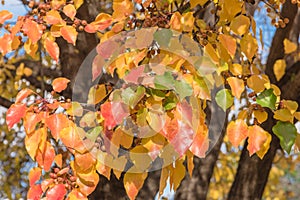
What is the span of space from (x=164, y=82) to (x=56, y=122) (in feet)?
0.90

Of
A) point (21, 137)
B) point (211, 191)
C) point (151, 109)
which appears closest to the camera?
point (151, 109)

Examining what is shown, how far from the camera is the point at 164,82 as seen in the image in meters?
1.24

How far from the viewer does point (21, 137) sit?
11.5 feet

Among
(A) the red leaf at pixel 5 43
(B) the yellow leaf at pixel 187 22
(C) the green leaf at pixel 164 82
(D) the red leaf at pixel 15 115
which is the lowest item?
(D) the red leaf at pixel 15 115

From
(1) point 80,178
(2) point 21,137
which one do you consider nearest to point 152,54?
(1) point 80,178

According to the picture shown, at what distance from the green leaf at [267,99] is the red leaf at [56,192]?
520 mm

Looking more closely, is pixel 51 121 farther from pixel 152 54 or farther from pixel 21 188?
pixel 21 188

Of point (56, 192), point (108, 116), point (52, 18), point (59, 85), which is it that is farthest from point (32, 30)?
point (56, 192)

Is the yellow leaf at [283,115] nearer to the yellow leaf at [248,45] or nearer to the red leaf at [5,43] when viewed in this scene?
the yellow leaf at [248,45]

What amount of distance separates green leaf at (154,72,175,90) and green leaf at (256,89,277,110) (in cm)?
24

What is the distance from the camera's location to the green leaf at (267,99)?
1341mm

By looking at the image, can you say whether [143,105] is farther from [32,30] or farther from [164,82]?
[32,30]

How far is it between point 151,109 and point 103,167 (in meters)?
0.20

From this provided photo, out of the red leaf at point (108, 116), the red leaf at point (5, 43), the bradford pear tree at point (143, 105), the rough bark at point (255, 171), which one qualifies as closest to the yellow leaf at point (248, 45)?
the bradford pear tree at point (143, 105)
